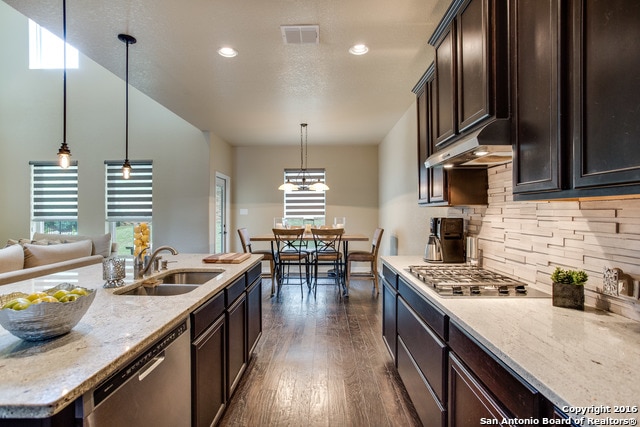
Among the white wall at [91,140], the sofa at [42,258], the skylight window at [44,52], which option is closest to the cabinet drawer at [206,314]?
the sofa at [42,258]

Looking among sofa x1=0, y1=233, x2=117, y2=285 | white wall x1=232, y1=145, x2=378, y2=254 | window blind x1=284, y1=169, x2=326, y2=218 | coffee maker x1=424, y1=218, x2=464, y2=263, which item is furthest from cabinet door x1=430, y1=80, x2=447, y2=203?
window blind x1=284, y1=169, x2=326, y2=218

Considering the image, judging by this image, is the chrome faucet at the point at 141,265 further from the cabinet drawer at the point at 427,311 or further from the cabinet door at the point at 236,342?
the cabinet drawer at the point at 427,311

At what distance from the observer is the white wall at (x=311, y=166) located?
21.4ft

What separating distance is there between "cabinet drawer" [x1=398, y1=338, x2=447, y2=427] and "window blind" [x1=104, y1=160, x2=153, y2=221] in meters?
4.89

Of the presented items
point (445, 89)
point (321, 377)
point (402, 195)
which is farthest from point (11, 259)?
point (402, 195)

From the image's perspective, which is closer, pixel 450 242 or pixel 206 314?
pixel 206 314

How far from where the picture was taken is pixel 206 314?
1579 millimetres

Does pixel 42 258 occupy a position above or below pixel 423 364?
above

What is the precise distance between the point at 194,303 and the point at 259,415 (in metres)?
1.02

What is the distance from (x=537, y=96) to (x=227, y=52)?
7.56ft

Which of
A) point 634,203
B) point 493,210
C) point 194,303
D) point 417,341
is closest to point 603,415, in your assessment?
point 634,203

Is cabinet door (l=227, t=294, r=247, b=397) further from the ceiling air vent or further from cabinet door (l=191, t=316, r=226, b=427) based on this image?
the ceiling air vent

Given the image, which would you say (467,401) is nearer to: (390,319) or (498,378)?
(498,378)

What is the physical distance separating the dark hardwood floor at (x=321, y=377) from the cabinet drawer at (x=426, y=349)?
1.53 ft
